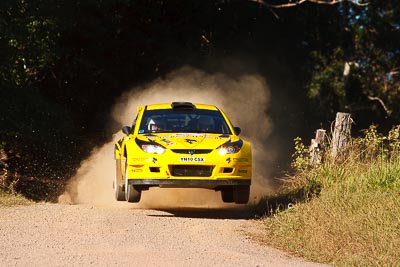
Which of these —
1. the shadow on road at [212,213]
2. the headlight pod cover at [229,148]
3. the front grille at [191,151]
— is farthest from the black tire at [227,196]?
the front grille at [191,151]

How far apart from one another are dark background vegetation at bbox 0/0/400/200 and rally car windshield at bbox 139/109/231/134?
370cm

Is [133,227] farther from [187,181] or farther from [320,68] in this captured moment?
[320,68]

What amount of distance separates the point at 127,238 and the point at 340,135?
5.99 metres

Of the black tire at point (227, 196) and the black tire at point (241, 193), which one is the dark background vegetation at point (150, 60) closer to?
the black tire at point (227, 196)

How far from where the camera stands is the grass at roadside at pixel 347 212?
1152 cm

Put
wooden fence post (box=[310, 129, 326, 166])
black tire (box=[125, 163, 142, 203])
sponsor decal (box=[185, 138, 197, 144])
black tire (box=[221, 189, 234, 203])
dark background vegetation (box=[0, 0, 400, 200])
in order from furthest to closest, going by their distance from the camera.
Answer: dark background vegetation (box=[0, 0, 400, 200]) < wooden fence post (box=[310, 129, 326, 166]) < black tire (box=[221, 189, 234, 203]) < black tire (box=[125, 163, 142, 203]) < sponsor decal (box=[185, 138, 197, 144])

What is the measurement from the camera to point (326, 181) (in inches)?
618

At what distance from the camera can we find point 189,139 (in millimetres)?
14867

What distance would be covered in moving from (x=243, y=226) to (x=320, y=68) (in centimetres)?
2872

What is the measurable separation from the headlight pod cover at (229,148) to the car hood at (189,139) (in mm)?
71

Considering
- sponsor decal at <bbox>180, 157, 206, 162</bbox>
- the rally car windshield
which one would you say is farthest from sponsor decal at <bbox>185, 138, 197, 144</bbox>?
the rally car windshield

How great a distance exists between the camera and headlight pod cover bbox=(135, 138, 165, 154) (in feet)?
47.9

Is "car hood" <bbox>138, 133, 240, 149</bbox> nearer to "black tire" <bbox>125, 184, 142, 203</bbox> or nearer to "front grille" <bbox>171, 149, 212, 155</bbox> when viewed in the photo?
"front grille" <bbox>171, 149, 212, 155</bbox>

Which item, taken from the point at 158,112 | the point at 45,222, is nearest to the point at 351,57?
the point at 158,112
